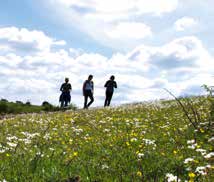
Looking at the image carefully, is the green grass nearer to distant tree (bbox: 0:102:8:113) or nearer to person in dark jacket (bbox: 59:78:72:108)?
distant tree (bbox: 0:102:8:113)

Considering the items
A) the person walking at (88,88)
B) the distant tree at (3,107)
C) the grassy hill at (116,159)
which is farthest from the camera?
the distant tree at (3,107)

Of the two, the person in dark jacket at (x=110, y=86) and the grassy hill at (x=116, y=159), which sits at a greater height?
the person in dark jacket at (x=110, y=86)

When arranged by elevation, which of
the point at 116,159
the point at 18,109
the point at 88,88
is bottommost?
the point at 116,159

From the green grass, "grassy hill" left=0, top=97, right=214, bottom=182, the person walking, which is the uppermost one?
the person walking

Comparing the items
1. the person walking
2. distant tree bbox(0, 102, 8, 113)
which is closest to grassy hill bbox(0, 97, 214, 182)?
the person walking

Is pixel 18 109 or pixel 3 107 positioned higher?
pixel 3 107

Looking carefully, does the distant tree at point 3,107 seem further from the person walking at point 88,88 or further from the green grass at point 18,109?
the person walking at point 88,88

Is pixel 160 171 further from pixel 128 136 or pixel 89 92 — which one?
pixel 89 92

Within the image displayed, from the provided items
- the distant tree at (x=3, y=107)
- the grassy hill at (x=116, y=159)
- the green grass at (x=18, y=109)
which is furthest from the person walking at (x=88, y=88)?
the grassy hill at (x=116, y=159)

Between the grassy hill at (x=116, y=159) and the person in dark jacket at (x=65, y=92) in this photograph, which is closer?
the grassy hill at (x=116, y=159)

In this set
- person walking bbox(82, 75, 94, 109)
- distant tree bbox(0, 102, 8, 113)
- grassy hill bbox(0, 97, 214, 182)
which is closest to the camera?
grassy hill bbox(0, 97, 214, 182)

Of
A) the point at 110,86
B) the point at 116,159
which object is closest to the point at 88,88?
the point at 110,86

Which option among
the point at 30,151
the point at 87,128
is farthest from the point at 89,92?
the point at 30,151

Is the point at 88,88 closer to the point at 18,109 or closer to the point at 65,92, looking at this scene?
the point at 65,92
